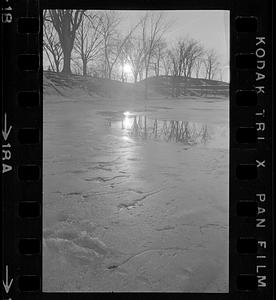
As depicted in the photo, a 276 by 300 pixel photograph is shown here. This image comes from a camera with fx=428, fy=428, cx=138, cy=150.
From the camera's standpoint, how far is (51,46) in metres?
1.01

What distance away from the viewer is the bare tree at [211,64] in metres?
1.02

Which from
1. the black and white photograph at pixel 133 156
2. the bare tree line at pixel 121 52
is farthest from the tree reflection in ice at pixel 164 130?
the bare tree line at pixel 121 52

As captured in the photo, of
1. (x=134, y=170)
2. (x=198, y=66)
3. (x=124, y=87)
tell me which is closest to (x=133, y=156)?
(x=134, y=170)

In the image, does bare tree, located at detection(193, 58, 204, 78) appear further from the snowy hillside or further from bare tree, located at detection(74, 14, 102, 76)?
bare tree, located at detection(74, 14, 102, 76)

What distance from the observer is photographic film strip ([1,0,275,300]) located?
973mm

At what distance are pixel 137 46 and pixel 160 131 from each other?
0.22 m

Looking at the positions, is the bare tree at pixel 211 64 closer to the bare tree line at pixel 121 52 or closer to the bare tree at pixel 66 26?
the bare tree line at pixel 121 52

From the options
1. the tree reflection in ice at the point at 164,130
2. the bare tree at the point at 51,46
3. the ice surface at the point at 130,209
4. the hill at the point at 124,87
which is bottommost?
the ice surface at the point at 130,209

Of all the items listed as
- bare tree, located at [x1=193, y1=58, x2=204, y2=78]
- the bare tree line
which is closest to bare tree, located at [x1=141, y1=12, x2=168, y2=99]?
the bare tree line
